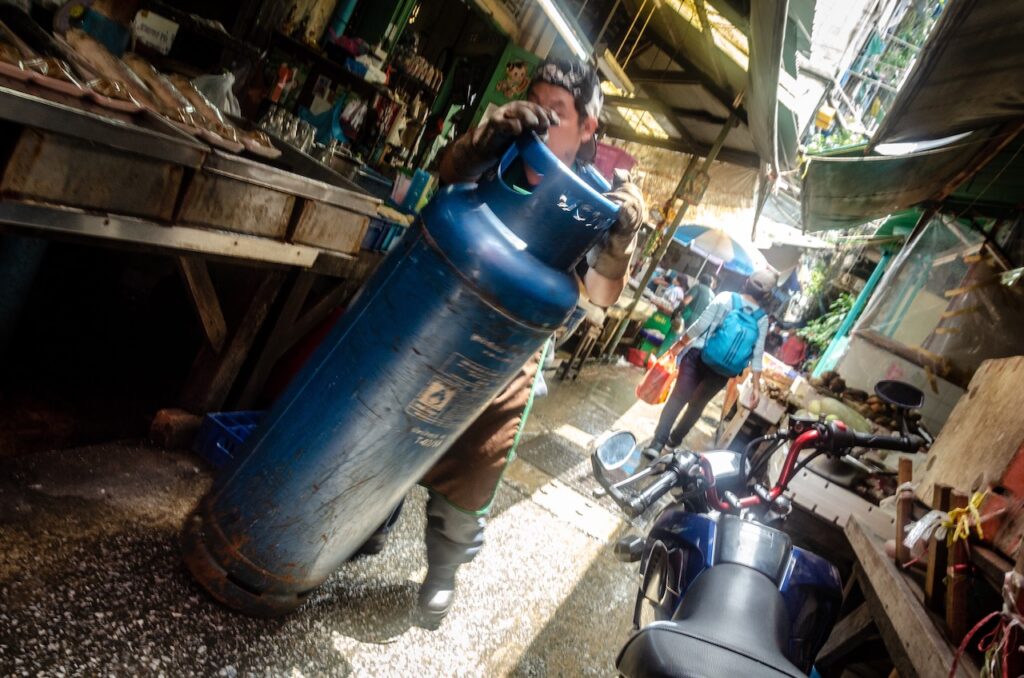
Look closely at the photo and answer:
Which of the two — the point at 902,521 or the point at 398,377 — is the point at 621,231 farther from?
the point at 902,521

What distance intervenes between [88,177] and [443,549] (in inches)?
76.6

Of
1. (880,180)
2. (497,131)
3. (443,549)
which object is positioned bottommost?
(443,549)

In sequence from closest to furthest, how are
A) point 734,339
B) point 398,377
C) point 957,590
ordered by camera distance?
point 398,377, point 957,590, point 734,339

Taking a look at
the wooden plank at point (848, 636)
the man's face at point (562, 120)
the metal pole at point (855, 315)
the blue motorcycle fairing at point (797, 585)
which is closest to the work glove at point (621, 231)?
the man's face at point (562, 120)

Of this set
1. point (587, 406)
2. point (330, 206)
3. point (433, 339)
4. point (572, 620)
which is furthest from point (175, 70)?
point (587, 406)

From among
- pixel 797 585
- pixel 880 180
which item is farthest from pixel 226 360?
pixel 880 180

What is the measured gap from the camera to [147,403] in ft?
10.9

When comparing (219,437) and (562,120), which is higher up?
(562,120)

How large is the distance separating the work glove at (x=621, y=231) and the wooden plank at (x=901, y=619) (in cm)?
163

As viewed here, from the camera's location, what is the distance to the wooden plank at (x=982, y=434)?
235 centimetres

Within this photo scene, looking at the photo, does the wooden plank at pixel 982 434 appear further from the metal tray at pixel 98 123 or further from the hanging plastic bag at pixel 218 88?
the hanging plastic bag at pixel 218 88

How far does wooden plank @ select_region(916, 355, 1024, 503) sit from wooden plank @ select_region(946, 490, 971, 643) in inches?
18.3

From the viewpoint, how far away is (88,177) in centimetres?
175

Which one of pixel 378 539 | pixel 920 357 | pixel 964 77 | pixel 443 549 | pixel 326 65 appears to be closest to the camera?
pixel 443 549
